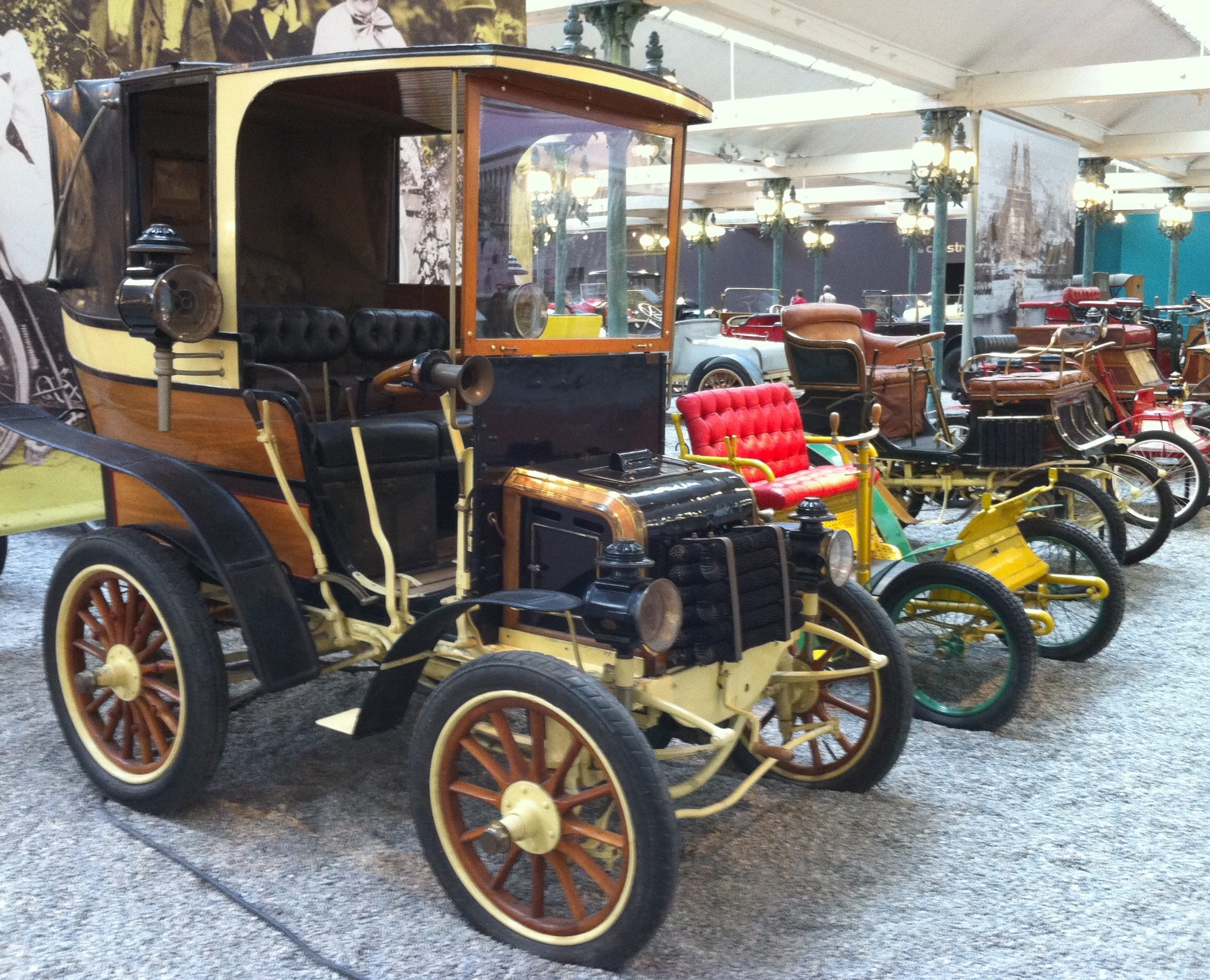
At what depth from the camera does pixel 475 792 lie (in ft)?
8.01

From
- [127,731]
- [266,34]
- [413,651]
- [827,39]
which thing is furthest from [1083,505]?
[827,39]

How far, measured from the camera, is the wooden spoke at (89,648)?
3154 millimetres

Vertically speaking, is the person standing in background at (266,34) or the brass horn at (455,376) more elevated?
the person standing in background at (266,34)

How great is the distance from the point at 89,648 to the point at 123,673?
0.18 metres

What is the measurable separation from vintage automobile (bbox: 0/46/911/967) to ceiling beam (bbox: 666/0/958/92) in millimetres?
6455

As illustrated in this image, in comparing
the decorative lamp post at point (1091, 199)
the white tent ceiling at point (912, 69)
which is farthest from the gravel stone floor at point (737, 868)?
the decorative lamp post at point (1091, 199)

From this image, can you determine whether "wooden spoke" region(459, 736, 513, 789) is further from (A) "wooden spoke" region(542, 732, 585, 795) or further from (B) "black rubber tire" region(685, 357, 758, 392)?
(B) "black rubber tire" region(685, 357, 758, 392)

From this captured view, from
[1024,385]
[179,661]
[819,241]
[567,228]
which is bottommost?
[179,661]

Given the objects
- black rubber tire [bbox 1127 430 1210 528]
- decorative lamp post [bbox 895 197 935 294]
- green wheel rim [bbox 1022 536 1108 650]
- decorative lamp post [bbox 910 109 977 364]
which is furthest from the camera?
decorative lamp post [bbox 895 197 935 294]

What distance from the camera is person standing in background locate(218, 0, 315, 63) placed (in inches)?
198

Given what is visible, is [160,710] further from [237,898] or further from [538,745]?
[538,745]

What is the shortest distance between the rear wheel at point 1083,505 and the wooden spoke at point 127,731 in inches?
158

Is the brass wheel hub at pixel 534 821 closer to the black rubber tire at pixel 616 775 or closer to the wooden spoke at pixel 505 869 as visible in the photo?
the wooden spoke at pixel 505 869

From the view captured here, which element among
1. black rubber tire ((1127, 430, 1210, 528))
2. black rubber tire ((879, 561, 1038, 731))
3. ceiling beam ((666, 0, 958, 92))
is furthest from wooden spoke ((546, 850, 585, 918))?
ceiling beam ((666, 0, 958, 92))
